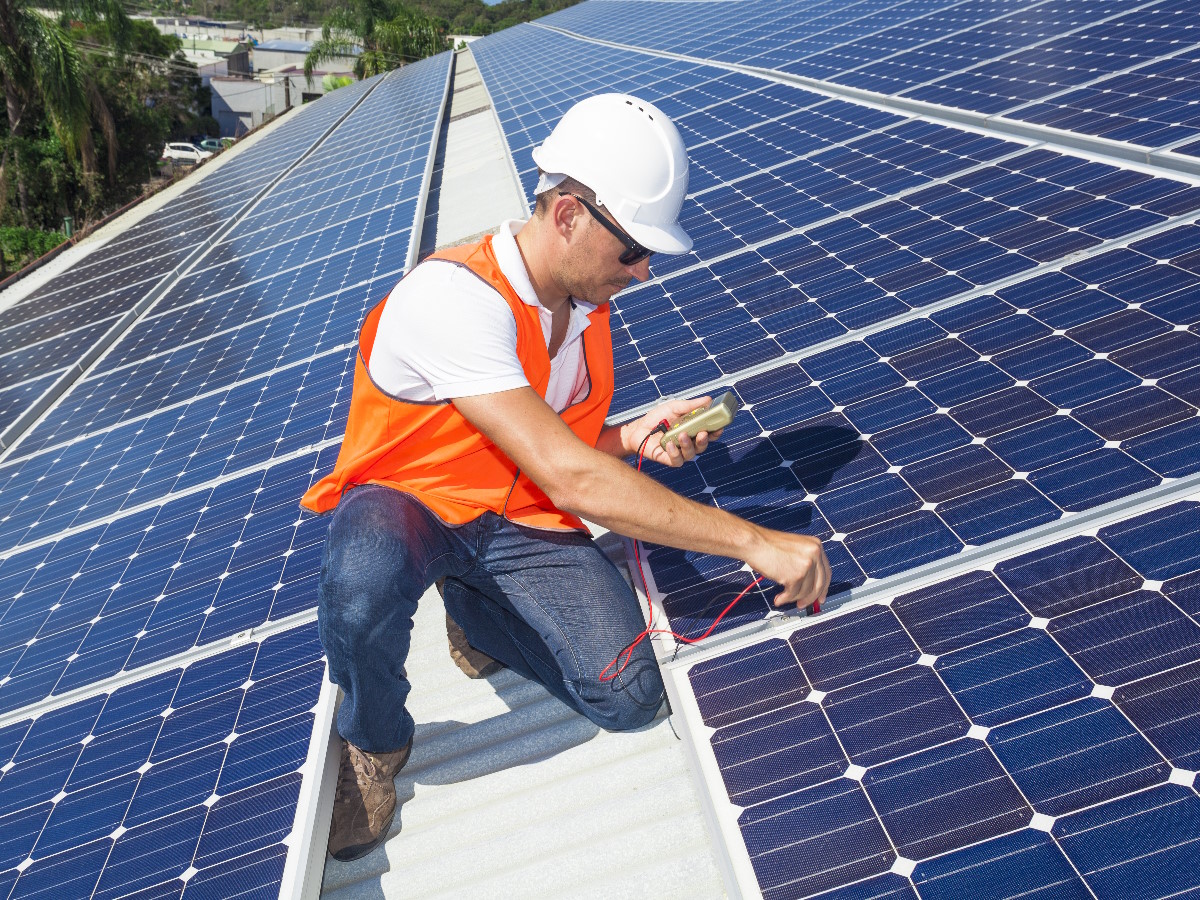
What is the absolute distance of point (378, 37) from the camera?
4978cm

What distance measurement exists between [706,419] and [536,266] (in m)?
0.99

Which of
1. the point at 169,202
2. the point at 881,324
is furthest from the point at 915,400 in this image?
the point at 169,202

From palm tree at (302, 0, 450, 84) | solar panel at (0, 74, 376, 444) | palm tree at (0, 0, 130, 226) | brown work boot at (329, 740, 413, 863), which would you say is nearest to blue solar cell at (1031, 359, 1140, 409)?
brown work boot at (329, 740, 413, 863)

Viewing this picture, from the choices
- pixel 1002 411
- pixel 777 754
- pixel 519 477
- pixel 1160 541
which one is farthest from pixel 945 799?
pixel 519 477

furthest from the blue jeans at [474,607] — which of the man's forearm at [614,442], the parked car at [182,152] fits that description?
the parked car at [182,152]

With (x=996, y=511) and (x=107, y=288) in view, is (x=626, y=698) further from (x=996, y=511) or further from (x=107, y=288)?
(x=107, y=288)

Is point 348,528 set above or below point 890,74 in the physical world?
below

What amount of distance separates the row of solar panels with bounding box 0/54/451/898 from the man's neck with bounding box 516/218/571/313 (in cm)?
210

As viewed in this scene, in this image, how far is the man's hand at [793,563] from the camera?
11.6 feet

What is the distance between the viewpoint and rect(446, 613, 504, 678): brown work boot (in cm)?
506

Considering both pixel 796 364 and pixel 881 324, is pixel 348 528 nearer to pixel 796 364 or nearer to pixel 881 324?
pixel 796 364

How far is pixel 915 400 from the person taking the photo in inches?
187

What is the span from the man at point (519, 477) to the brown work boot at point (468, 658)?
0.08 ft

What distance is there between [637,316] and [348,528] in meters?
3.29
